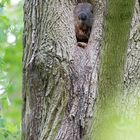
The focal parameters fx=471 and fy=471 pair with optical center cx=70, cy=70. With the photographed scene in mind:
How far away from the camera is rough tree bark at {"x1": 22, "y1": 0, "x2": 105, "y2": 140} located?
2299 millimetres

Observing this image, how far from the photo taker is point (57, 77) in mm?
2311

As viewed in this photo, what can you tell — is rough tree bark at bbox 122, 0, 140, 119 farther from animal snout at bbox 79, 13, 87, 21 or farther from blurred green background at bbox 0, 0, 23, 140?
blurred green background at bbox 0, 0, 23, 140

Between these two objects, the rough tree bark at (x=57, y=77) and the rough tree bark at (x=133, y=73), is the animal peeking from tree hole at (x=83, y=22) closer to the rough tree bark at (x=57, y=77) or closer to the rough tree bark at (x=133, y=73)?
the rough tree bark at (x=57, y=77)

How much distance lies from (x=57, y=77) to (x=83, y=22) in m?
0.41

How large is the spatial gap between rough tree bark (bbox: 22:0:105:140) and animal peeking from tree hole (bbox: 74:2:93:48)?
0.16 feet

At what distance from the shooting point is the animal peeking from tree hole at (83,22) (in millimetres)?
2552

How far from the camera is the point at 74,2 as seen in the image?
2.62m

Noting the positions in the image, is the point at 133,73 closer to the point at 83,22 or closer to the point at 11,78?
the point at 83,22

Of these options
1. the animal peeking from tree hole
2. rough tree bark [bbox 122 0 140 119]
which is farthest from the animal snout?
rough tree bark [bbox 122 0 140 119]

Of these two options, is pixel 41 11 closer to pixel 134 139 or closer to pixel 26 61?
pixel 26 61

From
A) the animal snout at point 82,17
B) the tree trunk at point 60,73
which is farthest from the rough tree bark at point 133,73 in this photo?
the animal snout at point 82,17

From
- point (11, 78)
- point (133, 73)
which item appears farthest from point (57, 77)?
point (11, 78)

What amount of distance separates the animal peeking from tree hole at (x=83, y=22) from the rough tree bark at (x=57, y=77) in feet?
0.16

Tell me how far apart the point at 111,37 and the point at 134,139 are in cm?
40
